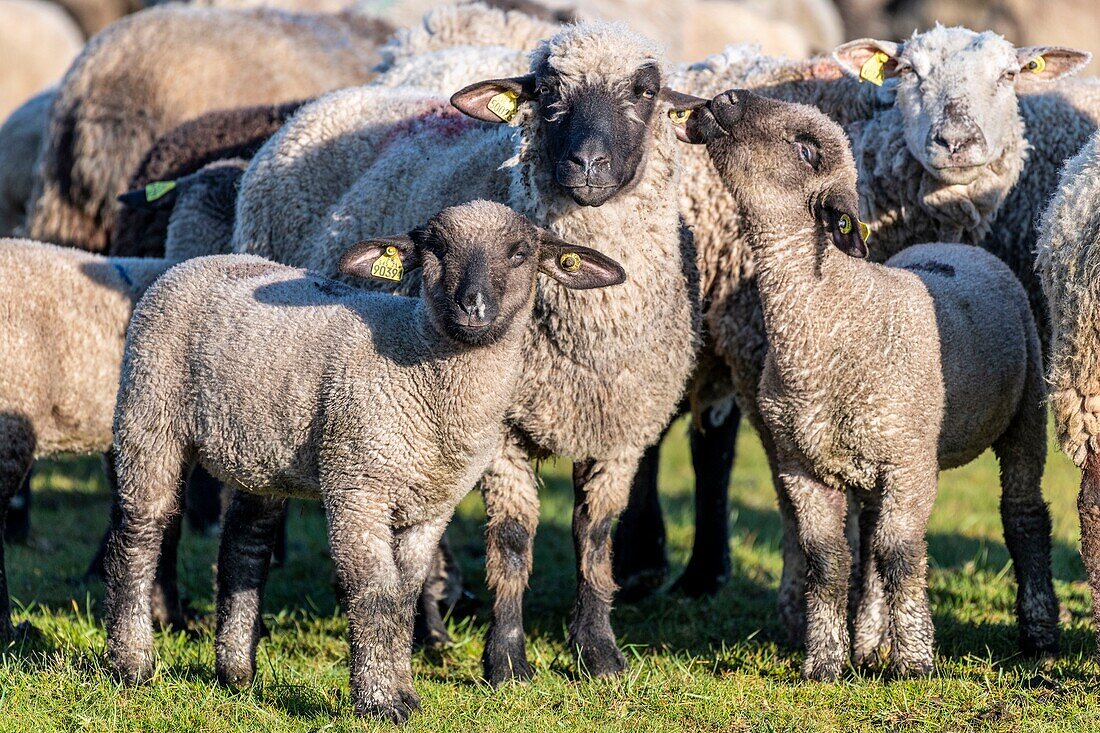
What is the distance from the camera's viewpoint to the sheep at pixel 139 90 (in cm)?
845

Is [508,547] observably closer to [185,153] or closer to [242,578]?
[242,578]

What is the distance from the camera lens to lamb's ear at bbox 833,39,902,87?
601cm

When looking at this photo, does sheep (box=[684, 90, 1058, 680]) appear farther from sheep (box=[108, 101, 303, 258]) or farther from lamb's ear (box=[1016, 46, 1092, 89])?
sheep (box=[108, 101, 303, 258])

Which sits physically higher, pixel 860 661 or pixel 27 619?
pixel 860 661

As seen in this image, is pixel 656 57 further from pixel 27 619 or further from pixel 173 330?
pixel 27 619

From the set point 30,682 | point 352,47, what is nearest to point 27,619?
point 30,682

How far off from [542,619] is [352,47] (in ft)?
16.2

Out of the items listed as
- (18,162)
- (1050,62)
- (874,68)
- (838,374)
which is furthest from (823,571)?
(18,162)

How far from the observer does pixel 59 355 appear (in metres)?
5.64

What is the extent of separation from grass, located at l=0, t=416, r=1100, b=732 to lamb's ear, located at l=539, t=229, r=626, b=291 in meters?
1.40

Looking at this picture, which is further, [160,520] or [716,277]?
[716,277]

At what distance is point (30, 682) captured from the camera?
4.72 metres

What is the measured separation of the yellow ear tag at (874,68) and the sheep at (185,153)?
295cm

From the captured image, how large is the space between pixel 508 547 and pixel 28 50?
15131 millimetres
